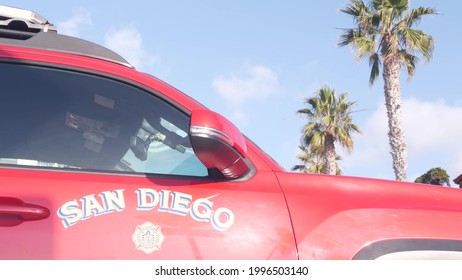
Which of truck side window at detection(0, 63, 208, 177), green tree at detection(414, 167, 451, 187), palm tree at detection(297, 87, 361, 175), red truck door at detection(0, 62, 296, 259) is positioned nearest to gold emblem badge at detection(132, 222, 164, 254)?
red truck door at detection(0, 62, 296, 259)

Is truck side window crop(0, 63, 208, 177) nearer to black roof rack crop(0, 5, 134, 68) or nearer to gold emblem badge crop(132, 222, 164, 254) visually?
black roof rack crop(0, 5, 134, 68)

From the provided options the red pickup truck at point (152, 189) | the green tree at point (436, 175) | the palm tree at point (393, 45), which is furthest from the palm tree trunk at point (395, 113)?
the red pickup truck at point (152, 189)

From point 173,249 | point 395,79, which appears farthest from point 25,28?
point 395,79

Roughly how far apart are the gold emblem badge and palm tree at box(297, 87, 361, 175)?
77.2ft

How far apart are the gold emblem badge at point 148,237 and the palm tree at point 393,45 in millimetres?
16342

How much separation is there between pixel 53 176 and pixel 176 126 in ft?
1.81

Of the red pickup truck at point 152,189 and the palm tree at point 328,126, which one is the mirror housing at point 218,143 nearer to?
the red pickup truck at point 152,189

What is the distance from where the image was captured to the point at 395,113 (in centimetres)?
1758

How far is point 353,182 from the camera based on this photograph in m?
2.21

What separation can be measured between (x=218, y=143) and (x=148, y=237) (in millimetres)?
421

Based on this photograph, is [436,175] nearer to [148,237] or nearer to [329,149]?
[329,149]

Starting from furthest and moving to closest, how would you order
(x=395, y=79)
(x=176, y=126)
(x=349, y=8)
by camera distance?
(x=349, y=8) → (x=395, y=79) → (x=176, y=126)

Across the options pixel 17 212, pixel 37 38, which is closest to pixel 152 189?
pixel 17 212

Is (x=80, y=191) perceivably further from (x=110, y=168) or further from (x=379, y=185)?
(x=379, y=185)
